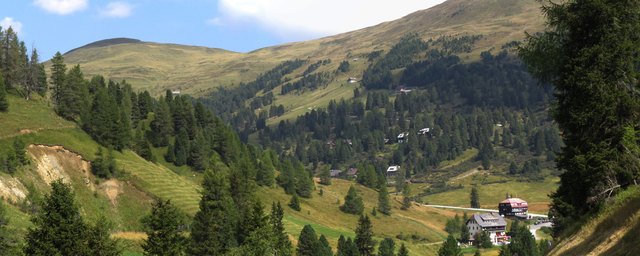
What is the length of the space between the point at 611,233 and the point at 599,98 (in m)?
10.9

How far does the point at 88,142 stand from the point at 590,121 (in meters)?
130

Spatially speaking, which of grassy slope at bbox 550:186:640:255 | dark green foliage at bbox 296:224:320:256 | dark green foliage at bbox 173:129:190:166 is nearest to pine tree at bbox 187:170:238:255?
dark green foliage at bbox 296:224:320:256

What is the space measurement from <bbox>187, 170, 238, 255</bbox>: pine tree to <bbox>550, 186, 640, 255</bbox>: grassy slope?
202 ft

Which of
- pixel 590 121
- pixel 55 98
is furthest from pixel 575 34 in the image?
pixel 55 98

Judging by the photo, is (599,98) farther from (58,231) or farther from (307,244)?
(307,244)

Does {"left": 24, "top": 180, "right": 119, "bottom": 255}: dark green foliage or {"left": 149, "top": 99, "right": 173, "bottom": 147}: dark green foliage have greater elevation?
{"left": 24, "top": 180, "right": 119, "bottom": 255}: dark green foliage

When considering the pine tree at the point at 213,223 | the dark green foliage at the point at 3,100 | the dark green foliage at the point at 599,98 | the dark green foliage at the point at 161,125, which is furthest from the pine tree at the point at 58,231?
the dark green foliage at the point at 161,125

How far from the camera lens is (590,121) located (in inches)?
1318

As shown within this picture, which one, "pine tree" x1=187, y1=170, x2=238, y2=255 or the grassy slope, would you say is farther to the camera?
"pine tree" x1=187, y1=170, x2=238, y2=255

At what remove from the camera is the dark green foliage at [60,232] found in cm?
4988

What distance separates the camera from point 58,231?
165ft

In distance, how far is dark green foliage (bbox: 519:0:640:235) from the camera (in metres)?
31.9

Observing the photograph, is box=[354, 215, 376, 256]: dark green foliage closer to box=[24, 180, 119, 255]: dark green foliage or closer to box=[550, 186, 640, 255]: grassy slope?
box=[24, 180, 119, 255]: dark green foliage

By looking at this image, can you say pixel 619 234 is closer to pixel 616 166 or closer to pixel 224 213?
pixel 616 166
